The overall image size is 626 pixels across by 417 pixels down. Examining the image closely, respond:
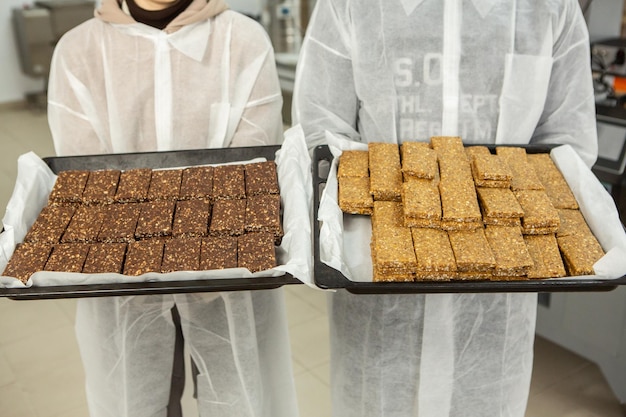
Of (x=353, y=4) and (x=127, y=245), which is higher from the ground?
(x=353, y=4)

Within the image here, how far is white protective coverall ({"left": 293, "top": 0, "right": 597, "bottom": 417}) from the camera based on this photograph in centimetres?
162

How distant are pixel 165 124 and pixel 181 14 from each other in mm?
307

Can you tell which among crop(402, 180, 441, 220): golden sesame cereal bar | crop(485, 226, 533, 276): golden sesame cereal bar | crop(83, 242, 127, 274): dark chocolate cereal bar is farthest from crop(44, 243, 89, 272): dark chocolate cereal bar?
crop(485, 226, 533, 276): golden sesame cereal bar

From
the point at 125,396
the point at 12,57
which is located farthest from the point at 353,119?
the point at 12,57

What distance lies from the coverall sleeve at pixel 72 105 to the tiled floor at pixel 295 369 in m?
1.08

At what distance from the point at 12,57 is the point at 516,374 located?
660 cm

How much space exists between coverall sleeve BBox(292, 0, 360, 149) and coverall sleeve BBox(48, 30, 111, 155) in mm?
585

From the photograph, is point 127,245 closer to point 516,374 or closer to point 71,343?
point 516,374

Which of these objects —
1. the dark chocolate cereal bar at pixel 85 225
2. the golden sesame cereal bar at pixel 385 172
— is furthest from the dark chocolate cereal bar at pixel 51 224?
the golden sesame cereal bar at pixel 385 172

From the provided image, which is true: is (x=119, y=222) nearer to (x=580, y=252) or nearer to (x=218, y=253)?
(x=218, y=253)

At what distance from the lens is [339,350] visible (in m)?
1.81

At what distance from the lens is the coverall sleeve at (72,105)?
5.55ft

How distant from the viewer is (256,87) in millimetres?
1721

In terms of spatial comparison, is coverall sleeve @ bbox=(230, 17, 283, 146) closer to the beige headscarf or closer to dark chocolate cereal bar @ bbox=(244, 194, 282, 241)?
the beige headscarf
